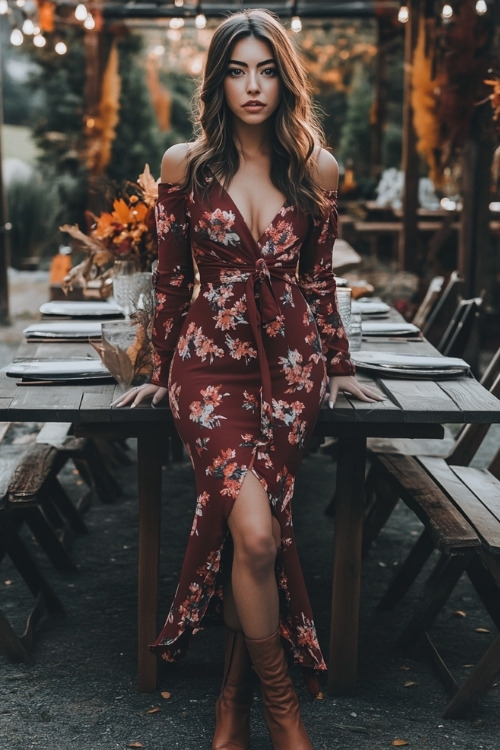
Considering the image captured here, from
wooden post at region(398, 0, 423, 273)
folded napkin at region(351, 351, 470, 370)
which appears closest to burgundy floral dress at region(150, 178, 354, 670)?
folded napkin at region(351, 351, 470, 370)

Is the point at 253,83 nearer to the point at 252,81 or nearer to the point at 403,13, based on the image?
the point at 252,81

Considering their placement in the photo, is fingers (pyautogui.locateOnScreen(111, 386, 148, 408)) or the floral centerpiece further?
the floral centerpiece

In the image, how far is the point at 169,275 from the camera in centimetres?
330

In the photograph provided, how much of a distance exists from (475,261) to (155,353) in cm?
552

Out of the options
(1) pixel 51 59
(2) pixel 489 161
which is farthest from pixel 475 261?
(1) pixel 51 59

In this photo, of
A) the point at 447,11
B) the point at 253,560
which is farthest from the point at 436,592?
the point at 447,11

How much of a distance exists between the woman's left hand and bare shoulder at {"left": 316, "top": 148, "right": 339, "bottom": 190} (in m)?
0.58

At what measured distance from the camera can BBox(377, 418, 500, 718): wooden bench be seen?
3264mm

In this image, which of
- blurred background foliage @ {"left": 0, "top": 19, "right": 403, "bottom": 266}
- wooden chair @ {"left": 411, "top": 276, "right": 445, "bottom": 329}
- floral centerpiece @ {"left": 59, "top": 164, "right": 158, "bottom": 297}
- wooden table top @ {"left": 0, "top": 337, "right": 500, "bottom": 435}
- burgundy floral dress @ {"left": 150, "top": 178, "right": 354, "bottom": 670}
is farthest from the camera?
blurred background foliage @ {"left": 0, "top": 19, "right": 403, "bottom": 266}

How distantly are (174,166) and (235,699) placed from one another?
154 centimetres

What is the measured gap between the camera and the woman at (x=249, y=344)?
2949mm

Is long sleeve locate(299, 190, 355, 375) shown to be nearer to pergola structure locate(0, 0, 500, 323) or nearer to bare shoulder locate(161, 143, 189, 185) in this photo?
bare shoulder locate(161, 143, 189, 185)

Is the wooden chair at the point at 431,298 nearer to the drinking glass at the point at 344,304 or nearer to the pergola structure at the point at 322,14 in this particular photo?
the drinking glass at the point at 344,304

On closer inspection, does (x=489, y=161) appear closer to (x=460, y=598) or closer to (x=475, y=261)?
(x=475, y=261)
